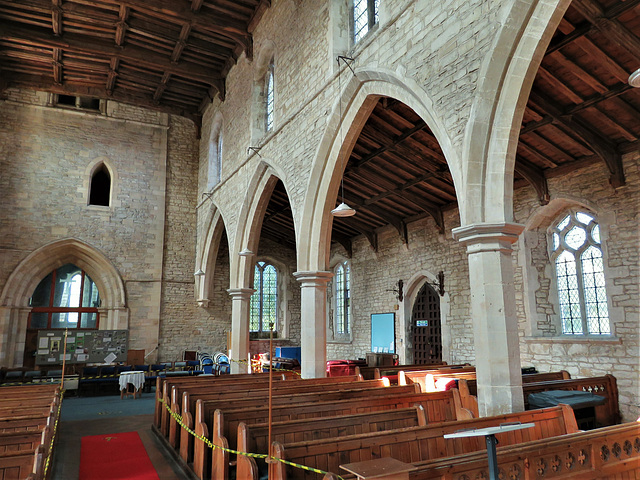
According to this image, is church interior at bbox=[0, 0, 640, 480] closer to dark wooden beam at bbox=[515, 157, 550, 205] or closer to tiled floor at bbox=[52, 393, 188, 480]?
dark wooden beam at bbox=[515, 157, 550, 205]

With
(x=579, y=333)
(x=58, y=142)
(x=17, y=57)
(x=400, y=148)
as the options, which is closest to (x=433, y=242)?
(x=400, y=148)

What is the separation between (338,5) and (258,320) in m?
10.5

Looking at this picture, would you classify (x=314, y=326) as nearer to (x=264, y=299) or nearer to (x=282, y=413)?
(x=282, y=413)

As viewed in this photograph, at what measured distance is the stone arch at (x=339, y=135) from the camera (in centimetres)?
596

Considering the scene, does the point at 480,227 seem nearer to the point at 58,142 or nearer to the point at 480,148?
the point at 480,148

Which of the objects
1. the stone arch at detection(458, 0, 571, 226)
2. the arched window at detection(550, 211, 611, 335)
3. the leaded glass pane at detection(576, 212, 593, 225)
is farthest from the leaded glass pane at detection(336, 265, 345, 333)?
the stone arch at detection(458, 0, 571, 226)

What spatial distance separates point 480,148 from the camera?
4.78 m

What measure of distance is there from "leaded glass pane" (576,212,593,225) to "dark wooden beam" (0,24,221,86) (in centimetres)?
1018

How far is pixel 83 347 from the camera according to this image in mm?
12594

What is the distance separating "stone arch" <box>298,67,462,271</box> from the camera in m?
5.96

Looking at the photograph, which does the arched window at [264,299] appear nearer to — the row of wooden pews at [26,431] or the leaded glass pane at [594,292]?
the row of wooden pews at [26,431]

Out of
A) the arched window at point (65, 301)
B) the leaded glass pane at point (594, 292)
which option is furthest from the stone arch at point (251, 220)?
the leaded glass pane at point (594, 292)

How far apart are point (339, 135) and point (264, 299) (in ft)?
31.1

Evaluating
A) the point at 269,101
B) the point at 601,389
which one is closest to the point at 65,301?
the point at 269,101
